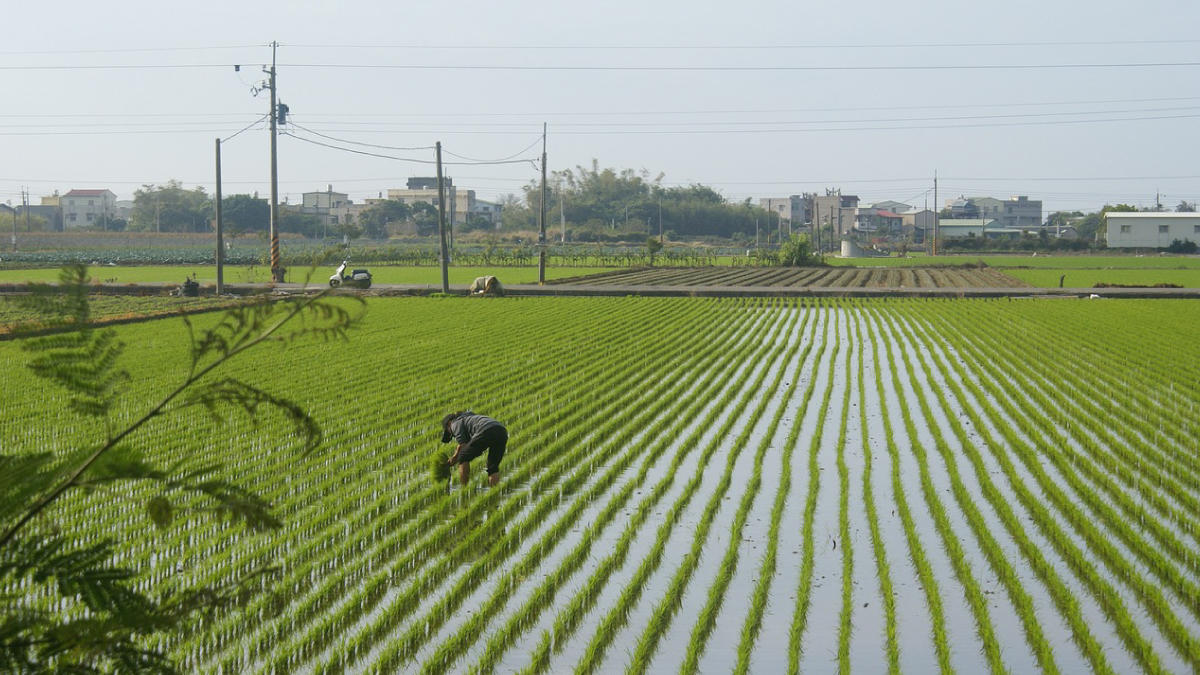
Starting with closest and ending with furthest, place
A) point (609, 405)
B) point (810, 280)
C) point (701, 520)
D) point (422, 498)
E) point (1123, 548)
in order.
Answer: point (1123, 548) → point (701, 520) → point (422, 498) → point (609, 405) → point (810, 280)

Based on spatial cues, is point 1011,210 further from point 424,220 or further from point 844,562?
point 844,562

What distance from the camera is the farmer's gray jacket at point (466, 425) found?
8477 millimetres

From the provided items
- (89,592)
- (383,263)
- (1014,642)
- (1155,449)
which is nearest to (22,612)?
(89,592)

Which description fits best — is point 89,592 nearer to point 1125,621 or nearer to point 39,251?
point 1125,621

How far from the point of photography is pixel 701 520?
26.6 ft

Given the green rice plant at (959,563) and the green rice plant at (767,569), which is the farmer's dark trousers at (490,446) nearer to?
the green rice plant at (767,569)

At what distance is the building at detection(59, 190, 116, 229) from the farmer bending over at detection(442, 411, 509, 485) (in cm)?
9708

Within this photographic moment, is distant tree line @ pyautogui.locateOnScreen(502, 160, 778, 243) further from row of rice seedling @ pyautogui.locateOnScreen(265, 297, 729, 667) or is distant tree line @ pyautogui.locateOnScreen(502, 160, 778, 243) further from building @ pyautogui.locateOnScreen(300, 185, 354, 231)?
row of rice seedling @ pyautogui.locateOnScreen(265, 297, 729, 667)

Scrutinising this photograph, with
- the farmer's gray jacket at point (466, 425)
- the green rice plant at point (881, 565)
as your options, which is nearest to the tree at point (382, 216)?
the green rice plant at point (881, 565)

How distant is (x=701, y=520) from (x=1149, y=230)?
2872 inches

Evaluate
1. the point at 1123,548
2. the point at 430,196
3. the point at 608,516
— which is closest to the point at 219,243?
the point at 608,516

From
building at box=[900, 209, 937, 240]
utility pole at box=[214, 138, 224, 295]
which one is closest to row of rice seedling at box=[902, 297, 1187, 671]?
utility pole at box=[214, 138, 224, 295]

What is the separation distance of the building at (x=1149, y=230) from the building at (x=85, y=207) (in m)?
73.6

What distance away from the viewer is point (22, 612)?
231cm
